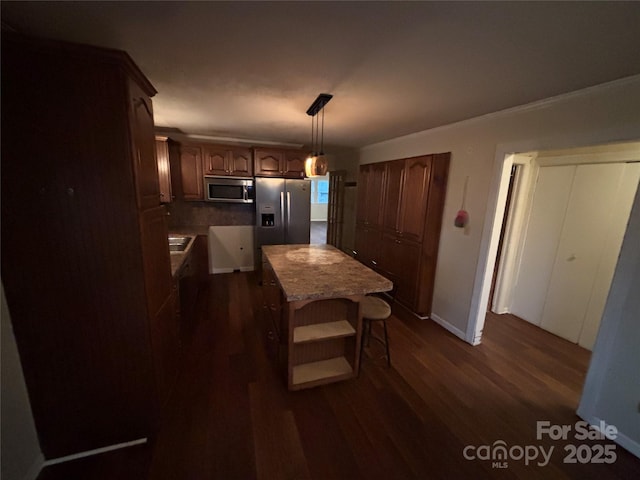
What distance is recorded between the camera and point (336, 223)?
5590mm

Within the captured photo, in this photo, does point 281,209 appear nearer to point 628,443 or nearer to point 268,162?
point 268,162

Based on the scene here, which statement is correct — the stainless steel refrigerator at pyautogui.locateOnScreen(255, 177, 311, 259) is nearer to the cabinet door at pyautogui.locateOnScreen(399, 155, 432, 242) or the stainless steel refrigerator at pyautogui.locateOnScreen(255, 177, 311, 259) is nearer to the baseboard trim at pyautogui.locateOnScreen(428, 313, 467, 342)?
the cabinet door at pyautogui.locateOnScreen(399, 155, 432, 242)

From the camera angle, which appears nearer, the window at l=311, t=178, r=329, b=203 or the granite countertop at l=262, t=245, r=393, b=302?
the granite countertop at l=262, t=245, r=393, b=302

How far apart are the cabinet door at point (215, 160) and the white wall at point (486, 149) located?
2.71m

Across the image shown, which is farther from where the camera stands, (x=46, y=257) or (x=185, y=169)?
(x=185, y=169)

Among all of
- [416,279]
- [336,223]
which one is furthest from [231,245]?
[416,279]

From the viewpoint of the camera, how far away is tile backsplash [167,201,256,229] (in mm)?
4270

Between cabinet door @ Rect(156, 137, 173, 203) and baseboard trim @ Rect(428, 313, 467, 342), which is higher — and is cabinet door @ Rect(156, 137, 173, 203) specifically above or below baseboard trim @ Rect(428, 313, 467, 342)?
above

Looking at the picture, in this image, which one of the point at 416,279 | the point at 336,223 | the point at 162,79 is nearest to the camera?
the point at 162,79

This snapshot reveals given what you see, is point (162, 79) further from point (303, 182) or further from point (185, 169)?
point (303, 182)

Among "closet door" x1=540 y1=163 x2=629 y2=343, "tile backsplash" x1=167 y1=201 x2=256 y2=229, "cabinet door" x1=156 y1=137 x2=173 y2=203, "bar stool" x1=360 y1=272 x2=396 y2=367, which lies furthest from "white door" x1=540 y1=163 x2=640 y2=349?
"cabinet door" x1=156 y1=137 x2=173 y2=203

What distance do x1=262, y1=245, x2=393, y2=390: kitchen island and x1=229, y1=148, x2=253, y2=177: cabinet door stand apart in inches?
88.9

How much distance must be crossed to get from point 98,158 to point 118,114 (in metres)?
0.23

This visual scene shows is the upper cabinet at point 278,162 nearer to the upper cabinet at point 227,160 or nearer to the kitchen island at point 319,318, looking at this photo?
the upper cabinet at point 227,160
